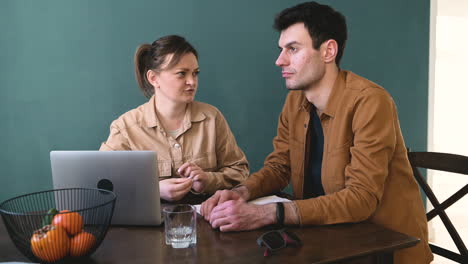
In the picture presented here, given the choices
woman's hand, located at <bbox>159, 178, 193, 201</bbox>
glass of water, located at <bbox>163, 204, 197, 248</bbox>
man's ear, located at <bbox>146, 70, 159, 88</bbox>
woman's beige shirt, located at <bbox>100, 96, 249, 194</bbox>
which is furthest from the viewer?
man's ear, located at <bbox>146, 70, 159, 88</bbox>

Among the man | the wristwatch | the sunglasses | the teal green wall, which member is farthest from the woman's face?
the sunglasses

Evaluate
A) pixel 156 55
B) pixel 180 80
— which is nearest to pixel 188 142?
pixel 180 80

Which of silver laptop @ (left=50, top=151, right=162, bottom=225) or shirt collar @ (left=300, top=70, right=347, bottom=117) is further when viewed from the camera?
shirt collar @ (left=300, top=70, right=347, bottom=117)

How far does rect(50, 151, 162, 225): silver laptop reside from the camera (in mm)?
1141

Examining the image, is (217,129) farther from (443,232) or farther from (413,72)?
(443,232)

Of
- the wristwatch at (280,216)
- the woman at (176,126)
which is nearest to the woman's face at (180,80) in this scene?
the woman at (176,126)

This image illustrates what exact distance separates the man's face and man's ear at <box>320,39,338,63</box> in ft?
0.07

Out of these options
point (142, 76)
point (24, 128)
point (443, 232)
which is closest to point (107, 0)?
point (142, 76)

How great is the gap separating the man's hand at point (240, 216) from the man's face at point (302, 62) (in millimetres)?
592

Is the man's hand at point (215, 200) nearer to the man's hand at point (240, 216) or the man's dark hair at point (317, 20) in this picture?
the man's hand at point (240, 216)

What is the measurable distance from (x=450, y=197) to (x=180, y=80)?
121cm

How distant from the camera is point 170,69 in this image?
6.05 ft

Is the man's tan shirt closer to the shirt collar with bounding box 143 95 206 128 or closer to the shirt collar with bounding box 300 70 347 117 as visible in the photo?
the shirt collar with bounding box 300 70 347 117

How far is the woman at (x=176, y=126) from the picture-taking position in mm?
1816
